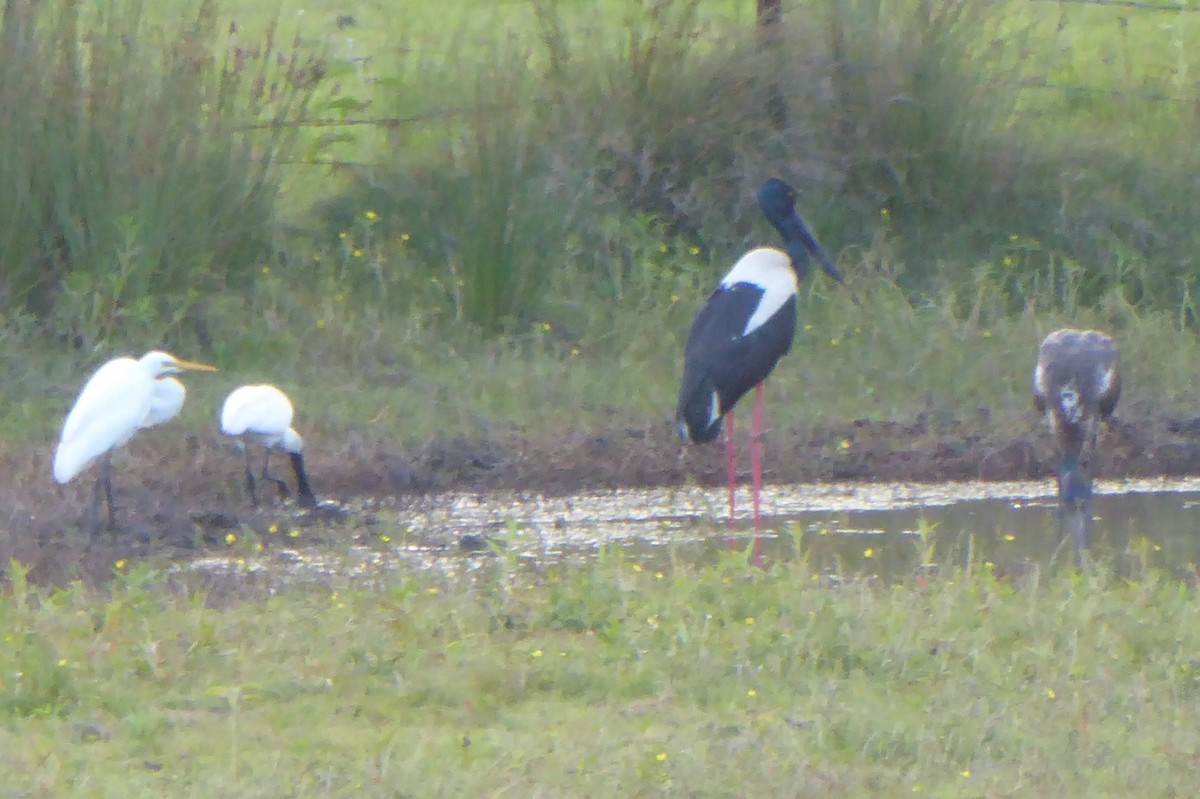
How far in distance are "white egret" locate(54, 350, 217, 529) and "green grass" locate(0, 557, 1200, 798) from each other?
1.13 m

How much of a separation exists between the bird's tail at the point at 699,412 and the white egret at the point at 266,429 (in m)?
1.27

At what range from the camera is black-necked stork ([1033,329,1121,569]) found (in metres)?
6.50

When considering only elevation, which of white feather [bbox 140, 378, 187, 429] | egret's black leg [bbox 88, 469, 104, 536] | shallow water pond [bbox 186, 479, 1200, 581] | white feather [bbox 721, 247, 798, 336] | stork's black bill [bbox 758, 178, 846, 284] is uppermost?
stork's black bill [bbox 758, 178, 846, 284]

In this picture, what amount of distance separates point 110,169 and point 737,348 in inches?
114

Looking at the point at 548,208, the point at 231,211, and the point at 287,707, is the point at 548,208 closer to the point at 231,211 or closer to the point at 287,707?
the point at 231,211

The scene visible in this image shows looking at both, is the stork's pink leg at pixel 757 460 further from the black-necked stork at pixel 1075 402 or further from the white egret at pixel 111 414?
the white egret at pixel 111 414

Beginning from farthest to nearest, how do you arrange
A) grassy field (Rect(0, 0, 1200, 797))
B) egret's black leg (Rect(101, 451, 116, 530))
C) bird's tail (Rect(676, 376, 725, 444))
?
1. bird's tail (Rect(676, 376, 725, 444))
2. egret's black leg (Rect(101, 451, 116, 530))
3. grassy field (Rect(0, 0, 1200, 797))

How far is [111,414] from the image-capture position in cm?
611

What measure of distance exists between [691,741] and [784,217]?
4.26m

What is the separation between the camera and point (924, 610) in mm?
4633

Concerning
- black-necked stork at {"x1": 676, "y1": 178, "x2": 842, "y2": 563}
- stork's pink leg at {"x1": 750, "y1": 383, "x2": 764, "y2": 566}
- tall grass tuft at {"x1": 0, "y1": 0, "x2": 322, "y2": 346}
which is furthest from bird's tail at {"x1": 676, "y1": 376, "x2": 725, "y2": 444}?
tall grass tuft at {"x1": 0, "y1": 0, "x2": 322, "y2": 346}

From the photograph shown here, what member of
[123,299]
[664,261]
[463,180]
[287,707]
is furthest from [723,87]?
[287,707]

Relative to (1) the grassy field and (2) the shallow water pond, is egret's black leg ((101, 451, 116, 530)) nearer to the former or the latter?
(1) the grassy field

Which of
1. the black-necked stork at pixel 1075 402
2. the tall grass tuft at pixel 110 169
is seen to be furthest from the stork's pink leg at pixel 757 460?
the tall grass tuft at pixel 110 169
